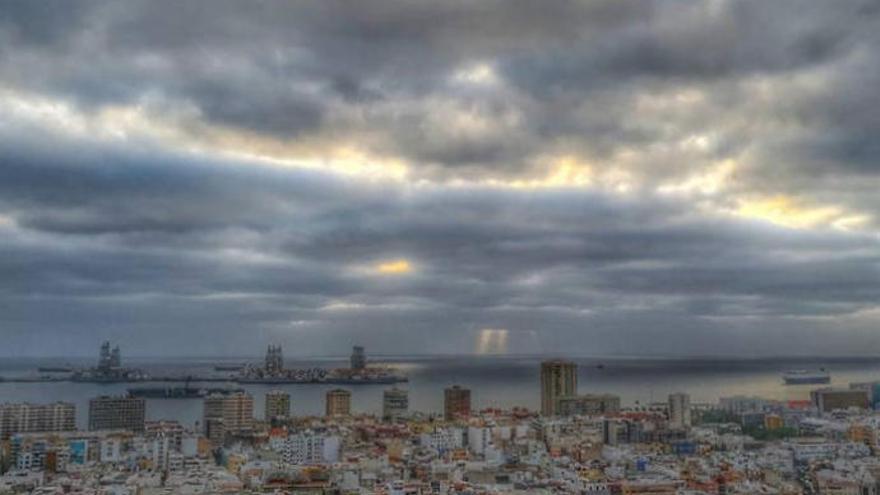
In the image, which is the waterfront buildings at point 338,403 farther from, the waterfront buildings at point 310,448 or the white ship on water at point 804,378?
the white ship on water at point 804,378

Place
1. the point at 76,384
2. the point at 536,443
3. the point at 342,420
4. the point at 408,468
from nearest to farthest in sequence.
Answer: the point at 408,468 < the point at 536,443 < the point at 342,420 < the point at 76,384

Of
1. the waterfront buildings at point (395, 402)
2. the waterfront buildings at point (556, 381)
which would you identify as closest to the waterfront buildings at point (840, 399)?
the waterfront buildings at point (556, 381)

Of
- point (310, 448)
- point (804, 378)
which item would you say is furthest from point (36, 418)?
point (804, 378)

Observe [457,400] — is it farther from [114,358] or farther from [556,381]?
[114,358]

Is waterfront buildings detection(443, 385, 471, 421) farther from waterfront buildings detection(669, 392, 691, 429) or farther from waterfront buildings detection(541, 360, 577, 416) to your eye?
waterfront buildings detection(669, 392, 691, 429)

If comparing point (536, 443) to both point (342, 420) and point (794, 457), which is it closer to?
point (794, 457)

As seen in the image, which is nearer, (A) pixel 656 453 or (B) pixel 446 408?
(A) pixel 656 453

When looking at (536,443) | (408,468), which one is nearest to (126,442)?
(408,468)
